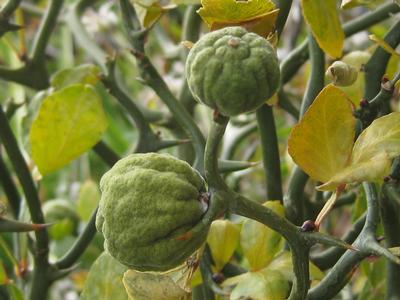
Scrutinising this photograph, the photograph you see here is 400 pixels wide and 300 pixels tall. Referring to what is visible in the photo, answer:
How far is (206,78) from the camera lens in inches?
16.5

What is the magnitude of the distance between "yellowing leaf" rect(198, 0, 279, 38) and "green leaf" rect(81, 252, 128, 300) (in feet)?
0.68

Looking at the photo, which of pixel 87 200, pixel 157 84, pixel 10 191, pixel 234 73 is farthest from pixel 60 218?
pixel 234 73

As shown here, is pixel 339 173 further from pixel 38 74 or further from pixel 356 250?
pixel 38 74

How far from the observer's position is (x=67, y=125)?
0.69m

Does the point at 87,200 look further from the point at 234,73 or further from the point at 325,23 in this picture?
the point at 234,73

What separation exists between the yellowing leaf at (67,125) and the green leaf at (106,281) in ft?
0.45

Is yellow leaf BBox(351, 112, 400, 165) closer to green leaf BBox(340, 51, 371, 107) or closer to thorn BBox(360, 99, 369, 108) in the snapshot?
thorn BBox(360, 99, 369, 108)

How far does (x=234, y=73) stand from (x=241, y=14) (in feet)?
0.27

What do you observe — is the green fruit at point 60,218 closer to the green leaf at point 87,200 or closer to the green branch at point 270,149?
the green leaf at point 87,200

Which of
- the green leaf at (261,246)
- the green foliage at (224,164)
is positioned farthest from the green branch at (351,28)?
the green leaf at (261,246)

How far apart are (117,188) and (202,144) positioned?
0.18 metres

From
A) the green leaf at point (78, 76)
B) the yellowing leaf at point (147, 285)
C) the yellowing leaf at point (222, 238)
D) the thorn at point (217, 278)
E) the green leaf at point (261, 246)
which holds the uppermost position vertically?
the yellowing leaf at point (147, 285)

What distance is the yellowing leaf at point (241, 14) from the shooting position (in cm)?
48

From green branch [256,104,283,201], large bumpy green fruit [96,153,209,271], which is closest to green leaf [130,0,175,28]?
green branch [256,104,283,201]
